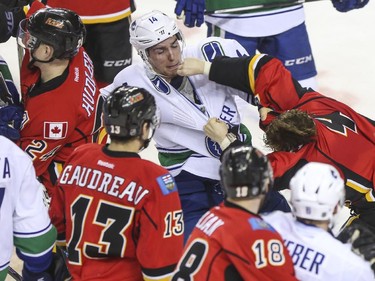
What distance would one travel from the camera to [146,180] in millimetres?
2209

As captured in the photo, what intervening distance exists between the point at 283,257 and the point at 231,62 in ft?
3.26

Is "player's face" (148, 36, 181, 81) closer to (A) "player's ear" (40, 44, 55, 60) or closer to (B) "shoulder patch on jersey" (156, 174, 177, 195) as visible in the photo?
(A) "player's ear" (40, 44, 55, 60)

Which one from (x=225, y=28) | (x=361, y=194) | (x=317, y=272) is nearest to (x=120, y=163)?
(x=317, y=272)

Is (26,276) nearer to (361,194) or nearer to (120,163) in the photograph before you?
(120,163)

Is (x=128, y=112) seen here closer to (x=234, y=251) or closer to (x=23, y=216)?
(x=23, y=216)

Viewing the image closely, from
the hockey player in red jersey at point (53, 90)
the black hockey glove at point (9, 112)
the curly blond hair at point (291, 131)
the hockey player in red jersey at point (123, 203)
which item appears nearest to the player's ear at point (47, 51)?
the hockey player in red jersey at point (53, 90)

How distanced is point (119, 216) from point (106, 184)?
9 cm

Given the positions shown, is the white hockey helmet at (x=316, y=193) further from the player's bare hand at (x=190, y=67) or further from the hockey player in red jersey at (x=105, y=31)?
the hockey player in red jersey at (x=105, y=31)

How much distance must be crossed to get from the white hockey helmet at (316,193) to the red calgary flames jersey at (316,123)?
1.53 ft

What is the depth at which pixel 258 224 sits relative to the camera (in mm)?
1966

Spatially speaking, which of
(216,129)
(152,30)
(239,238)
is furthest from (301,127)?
(239,238)

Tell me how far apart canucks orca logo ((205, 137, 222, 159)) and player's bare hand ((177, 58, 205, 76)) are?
0.23 metres

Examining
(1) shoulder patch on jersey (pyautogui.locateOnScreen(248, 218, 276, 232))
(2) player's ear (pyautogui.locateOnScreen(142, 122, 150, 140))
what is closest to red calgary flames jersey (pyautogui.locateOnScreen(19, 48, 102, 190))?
(2) player's ear (pyautogui.locateOnScreen(142, 122, 150, 140))

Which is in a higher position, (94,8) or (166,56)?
(166,56)
